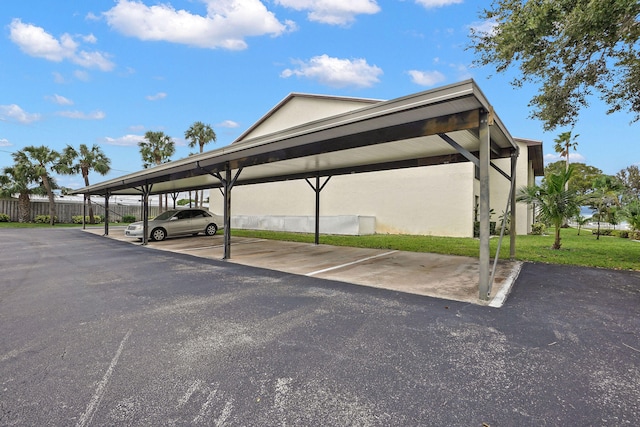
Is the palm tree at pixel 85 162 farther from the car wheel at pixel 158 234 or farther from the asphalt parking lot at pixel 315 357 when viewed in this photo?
the asphalt parking lot at pixel 315 357

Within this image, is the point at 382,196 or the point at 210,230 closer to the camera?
the point at 210,230

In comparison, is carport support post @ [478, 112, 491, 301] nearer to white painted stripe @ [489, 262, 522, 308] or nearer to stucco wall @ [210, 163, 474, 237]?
white painted stripe @ [489, 262, 522, 308]

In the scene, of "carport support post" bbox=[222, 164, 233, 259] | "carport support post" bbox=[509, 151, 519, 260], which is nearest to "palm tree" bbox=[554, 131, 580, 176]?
"carport support post" bbox=[509, 151, 519, 260]

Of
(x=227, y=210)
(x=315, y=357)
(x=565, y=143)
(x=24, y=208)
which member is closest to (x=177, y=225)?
(x=227, y=210)

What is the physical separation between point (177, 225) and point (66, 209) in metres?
22.6

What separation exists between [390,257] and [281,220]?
1171cm

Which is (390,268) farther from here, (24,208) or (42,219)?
(24,208)

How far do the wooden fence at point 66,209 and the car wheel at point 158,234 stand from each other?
52.5 feet

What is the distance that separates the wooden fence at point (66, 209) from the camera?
25000mm

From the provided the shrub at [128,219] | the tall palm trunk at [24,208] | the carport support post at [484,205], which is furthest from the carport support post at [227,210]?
the tall palm trunk at [24,208]

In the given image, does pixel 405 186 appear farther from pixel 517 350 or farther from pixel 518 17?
pixel 517 350

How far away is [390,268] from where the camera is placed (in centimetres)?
675

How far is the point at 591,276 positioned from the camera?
19.1 feet

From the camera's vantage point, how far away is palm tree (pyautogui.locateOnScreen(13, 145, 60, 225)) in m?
23.5
